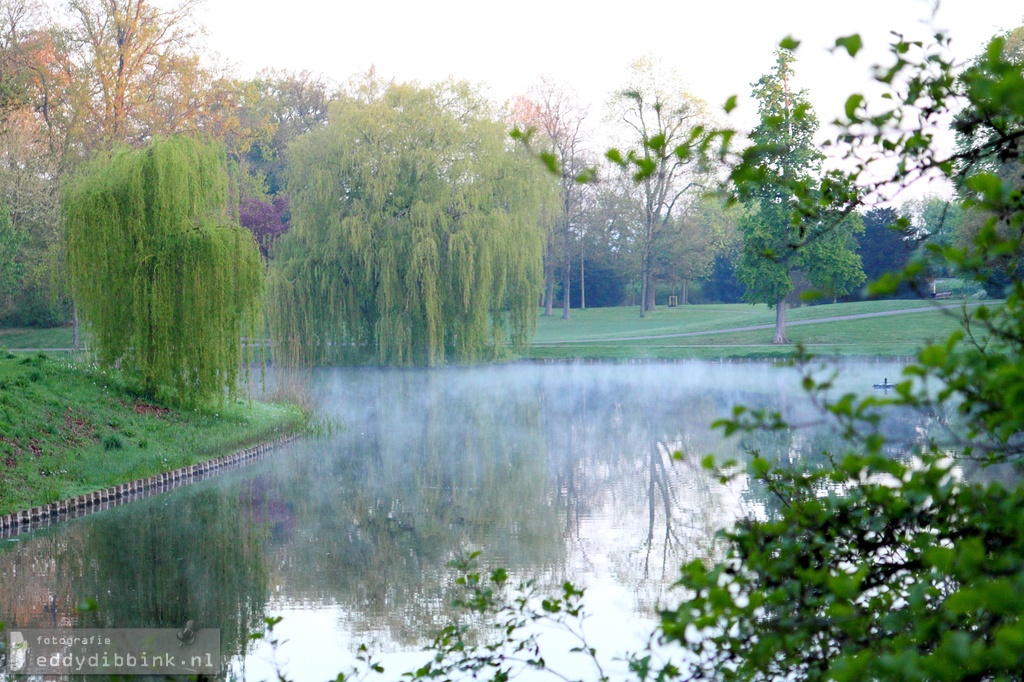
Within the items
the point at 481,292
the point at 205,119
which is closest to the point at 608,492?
the point at 481,292

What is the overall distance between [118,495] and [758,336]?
1000 inches

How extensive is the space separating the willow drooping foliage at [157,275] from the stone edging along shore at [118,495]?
5.24 ft

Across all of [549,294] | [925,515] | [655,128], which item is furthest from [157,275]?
[549,294]

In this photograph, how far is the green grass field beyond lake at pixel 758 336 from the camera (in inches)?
1220

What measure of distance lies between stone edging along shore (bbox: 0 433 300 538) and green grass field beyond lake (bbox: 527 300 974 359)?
17895mm

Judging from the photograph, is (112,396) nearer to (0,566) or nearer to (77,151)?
(0,566)

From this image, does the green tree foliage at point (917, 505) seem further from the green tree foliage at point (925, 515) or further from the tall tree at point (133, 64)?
the tall tree at point (133, 64)

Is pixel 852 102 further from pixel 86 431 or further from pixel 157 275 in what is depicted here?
pixel 157 275

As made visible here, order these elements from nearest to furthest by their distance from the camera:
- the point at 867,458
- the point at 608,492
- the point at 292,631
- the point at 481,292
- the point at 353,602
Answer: the point at 867,458
the point at 292,631
the point at 353,602
the point at 608,492
the point at 481,292

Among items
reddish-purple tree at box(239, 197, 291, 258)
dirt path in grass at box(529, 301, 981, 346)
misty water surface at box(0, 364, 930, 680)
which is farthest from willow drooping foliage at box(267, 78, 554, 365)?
reddish-purple tree at box(239, 197, 291, 258)

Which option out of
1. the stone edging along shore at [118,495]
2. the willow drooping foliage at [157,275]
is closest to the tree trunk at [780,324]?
the willow drooping foliage at [157,275]

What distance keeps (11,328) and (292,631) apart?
1283 inches

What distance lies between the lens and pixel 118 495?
11094 mm

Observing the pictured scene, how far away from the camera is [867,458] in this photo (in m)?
1.75
